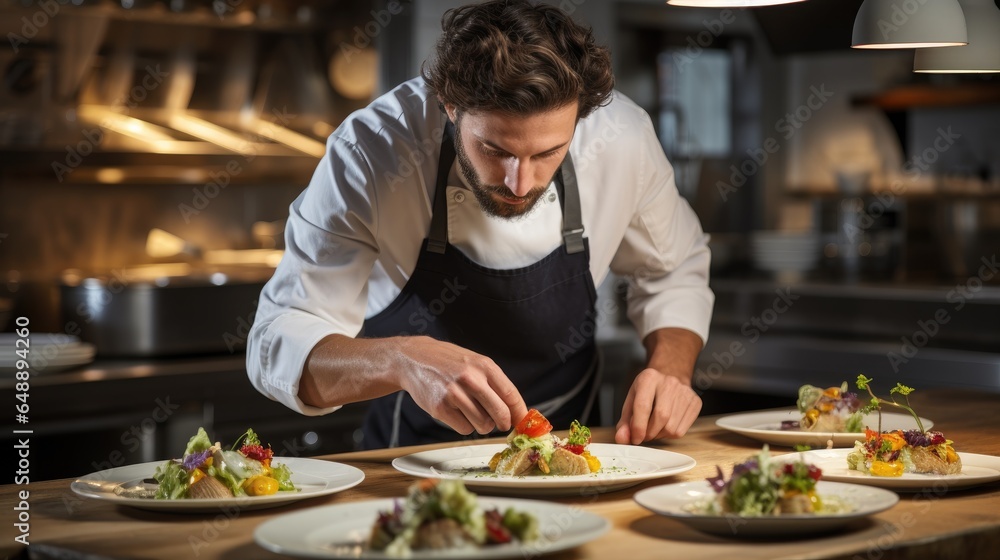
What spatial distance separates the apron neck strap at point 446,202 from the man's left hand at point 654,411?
435mm

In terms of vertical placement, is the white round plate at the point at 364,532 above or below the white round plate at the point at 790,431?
below

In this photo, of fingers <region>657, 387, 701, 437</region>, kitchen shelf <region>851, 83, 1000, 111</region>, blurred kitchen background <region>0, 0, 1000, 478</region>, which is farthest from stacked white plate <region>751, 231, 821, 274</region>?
fingers <region>657, 387, 701, 437</region>

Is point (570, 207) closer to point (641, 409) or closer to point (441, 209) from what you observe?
point (441, 209)

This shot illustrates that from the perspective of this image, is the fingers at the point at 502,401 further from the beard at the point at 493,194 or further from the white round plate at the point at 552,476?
the beard at the point at 493,194

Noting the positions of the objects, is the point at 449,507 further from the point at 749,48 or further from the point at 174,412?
the point at 749,48

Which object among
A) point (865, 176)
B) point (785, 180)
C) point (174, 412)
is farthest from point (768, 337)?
point (174, 412)

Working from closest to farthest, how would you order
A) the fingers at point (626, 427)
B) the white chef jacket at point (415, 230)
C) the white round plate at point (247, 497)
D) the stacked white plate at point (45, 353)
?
the white round plate at point (247, 497)
the fingers at point (626, 427)
the white chef jacket at point (415, 230)
the stacked white plate at point (45, 353)

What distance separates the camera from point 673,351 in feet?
7.78

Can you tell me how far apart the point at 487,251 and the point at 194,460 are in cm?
91

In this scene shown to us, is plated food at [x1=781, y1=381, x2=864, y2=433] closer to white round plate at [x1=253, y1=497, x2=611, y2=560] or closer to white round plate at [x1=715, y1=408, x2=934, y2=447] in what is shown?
white round plate at [x1=715, y1=408, x2=934, y2=447]

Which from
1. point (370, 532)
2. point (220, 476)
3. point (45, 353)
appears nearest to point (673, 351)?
point (220, 476)

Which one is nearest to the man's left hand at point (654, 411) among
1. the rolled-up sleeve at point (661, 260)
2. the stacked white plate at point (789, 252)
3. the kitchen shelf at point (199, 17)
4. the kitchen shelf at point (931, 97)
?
the rolled-up sleeve at point (661, 260)

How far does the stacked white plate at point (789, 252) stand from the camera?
5.17 metres

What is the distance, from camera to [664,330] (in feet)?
8.10
